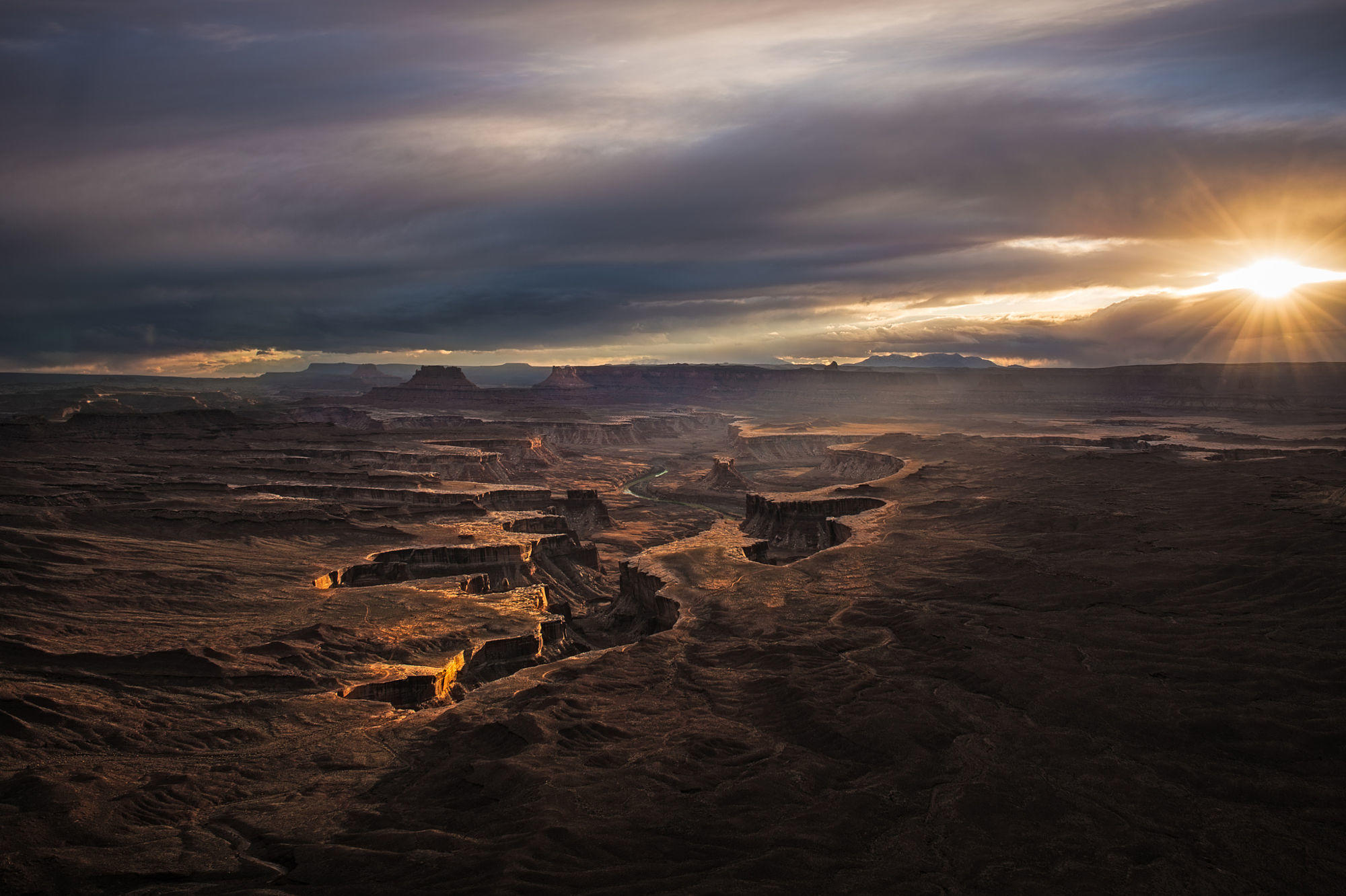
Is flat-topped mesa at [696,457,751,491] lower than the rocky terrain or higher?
lower

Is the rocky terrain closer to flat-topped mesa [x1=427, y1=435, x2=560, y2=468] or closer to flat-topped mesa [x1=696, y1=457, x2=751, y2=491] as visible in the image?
flat-topped mesa [x1=696, y1=457, x2=751, y2=491]

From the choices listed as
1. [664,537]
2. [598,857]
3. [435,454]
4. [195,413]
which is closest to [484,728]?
[598,857]

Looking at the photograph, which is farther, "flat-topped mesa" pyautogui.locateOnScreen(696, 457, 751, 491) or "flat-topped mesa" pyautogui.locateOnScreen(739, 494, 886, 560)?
"flat-topped mesa" pyautogui.locateOnScreen(696, 457, 751, 491)

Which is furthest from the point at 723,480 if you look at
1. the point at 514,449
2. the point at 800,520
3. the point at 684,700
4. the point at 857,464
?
the point at 684,700

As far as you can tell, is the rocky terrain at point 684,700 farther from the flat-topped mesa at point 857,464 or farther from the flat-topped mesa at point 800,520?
the flat-topped mesa at point 857,464

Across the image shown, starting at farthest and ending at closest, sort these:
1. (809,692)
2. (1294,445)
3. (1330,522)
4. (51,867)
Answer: (1294,445)
(1330,522)
(809,692)
(51,867)

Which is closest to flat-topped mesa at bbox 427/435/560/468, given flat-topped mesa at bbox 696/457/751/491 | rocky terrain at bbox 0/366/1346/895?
flat-topped mesa at bbox 696/457/751/491

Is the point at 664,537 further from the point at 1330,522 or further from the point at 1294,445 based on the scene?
the point at 1294,445
